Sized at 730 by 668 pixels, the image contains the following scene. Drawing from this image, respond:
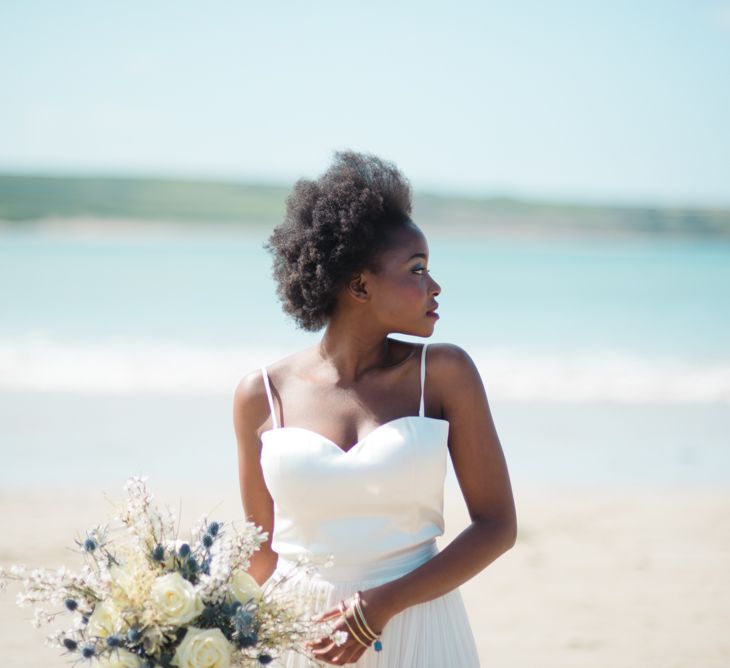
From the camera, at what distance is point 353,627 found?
272 centimetres

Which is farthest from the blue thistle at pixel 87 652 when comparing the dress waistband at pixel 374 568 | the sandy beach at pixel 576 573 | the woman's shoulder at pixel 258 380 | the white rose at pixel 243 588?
the sandy beach at pixel 576 573

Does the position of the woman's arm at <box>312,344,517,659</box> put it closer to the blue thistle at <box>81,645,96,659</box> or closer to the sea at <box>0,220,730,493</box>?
the sea at <box>0,220,730,493</box>

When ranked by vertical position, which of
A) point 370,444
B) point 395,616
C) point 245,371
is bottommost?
point 245,371

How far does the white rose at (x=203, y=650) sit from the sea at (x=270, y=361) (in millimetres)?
1191

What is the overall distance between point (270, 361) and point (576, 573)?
9.98 m

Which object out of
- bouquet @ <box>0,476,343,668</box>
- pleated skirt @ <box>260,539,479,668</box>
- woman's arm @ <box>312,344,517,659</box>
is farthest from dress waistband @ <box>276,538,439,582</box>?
bouquet @ <box>0,476,343,668</box>

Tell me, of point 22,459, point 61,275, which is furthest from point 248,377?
point 61,275

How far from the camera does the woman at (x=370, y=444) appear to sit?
9.36 feet

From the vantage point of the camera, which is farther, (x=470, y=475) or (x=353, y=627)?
(x=470, y=475)

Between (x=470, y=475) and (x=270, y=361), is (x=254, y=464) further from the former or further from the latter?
(x=270, y=361)

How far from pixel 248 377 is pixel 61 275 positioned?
25160 mm

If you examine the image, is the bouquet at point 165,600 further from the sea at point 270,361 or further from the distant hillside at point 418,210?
the distant hillside at point 418,210

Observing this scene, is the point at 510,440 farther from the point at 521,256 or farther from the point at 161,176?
the point at 161,176

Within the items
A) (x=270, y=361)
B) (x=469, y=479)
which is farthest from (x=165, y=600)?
(x=270, y=361)
